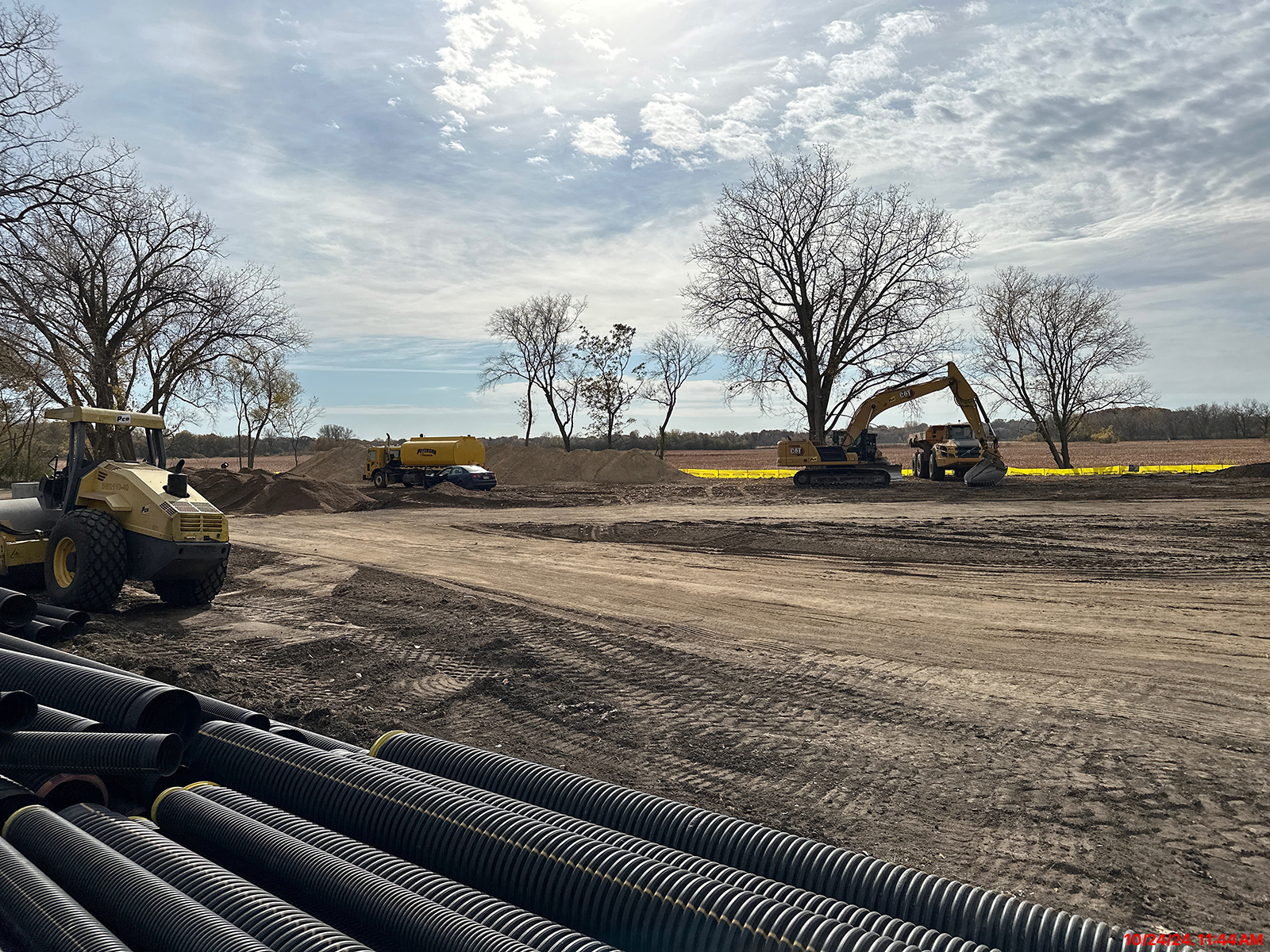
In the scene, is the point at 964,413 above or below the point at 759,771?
above

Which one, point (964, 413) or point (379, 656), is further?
point (964, 413)

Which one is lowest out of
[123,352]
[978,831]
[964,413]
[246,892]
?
[978,831]

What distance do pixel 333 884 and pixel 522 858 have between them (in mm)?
763

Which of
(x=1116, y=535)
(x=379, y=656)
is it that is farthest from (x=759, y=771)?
(x=1116, y=535)

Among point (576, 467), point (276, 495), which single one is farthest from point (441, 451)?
point (576, 467)

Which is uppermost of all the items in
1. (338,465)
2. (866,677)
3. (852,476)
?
(338,465)

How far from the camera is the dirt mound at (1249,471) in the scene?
26.1 meters

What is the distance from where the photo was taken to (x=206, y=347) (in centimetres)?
3291

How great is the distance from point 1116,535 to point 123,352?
108 ft

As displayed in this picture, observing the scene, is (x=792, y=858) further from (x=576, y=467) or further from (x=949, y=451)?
(x=576, y=467)

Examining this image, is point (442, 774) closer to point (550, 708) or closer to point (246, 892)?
point (246, 892)

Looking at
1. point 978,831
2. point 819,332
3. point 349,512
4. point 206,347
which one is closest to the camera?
point 978,831

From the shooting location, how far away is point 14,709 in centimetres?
414

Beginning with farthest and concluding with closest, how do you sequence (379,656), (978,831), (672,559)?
(672,559) → (379,656) → (978,831)
